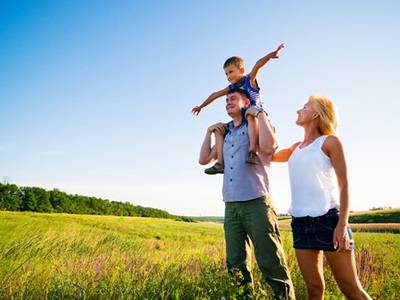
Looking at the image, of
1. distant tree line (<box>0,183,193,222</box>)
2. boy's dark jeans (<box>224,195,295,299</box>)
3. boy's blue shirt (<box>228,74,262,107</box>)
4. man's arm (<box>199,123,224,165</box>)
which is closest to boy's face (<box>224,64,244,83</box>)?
boy's blue shirt (<box>228,74,262,107</box>)

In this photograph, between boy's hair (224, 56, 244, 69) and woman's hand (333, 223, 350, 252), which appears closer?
woman's hand (333, 223, 350, 252)

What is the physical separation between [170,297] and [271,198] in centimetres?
172

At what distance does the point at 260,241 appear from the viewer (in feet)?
10.9

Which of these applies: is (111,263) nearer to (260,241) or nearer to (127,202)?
(260,241)

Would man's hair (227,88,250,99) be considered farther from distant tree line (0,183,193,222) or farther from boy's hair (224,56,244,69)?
distant tree line (0,183,193,222)

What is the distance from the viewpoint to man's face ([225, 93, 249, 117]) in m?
3.98

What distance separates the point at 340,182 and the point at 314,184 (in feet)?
0.74

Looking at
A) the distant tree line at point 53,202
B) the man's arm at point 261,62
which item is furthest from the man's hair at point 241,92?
the distant tree line at point 53,202

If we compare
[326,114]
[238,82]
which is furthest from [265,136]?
[238,82]

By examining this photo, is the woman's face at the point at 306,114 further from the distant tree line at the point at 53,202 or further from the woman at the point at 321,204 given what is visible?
the distant tree line at the point at 53,202

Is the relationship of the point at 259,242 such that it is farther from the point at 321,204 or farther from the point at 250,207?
the point at 321,204

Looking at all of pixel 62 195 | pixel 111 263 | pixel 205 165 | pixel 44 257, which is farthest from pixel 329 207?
pixel 62 195

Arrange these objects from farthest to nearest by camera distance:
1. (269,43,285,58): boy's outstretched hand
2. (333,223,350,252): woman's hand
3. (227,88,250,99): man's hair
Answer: (269,43,285,58): boy's outstretched hand, (227,88,250,99): man's hair, (333,223,350,252): woman's hand

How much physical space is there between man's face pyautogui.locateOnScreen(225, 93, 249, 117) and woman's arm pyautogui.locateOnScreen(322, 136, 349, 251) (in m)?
1.32
